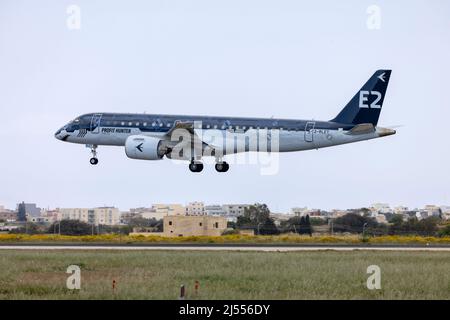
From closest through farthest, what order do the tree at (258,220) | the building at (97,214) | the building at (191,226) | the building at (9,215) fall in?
the building at (191,226) < the tree at (258,220) < the building at (9,215) < the building at (97,214)

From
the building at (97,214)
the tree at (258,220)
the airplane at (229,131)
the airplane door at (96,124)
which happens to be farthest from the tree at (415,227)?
the building at (97,214)

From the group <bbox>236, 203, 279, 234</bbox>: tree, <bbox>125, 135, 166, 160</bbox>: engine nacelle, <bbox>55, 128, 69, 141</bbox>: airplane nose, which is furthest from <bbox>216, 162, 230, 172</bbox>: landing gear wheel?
<bbox>236, 203, 279, 234</bbox>: tree

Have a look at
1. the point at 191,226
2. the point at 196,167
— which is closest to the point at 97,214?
the point at 191,226

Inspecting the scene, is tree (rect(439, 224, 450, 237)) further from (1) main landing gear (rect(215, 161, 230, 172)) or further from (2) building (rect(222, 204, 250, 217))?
(2) building (rect(222, 204, 250, 217))

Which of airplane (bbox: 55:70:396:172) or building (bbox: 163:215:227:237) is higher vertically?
airplane (bbox: 55:70:396:172)

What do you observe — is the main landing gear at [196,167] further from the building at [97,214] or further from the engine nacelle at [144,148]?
the building at [97,214]

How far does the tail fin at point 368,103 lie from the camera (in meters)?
64.1

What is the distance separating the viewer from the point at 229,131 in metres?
64.6

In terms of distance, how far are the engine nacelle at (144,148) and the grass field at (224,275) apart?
15.1 metres

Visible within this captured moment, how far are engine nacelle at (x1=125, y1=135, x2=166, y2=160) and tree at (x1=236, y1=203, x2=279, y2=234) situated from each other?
81.0 feet

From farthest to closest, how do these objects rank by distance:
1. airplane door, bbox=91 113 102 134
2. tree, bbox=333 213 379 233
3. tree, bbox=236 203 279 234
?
tree, bbox=333 213 379 233, tree, bbox=236 203 279 234, airplane door, bbox=91 113 102 134

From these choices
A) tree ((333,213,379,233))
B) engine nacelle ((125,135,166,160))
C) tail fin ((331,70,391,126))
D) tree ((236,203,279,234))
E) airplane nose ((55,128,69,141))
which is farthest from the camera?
tree ((333,213,379,233))

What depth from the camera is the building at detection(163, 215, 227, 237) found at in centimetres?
8619

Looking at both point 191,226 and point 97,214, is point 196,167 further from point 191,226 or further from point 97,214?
point 97,214
